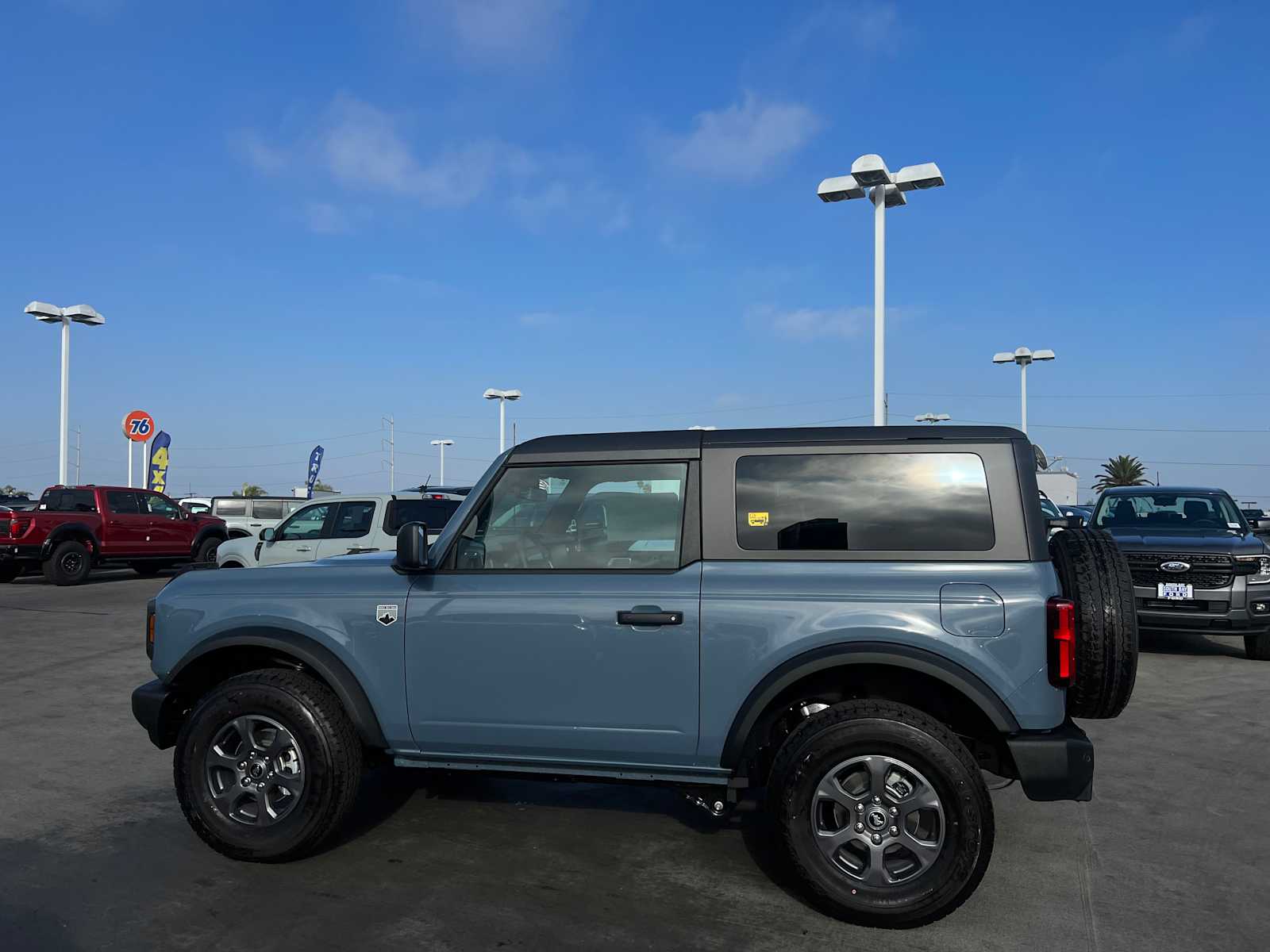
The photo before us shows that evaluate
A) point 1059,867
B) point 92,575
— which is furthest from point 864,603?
point 92,575

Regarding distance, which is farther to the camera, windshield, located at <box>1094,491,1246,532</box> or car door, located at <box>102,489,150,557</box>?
car door, located at <box>102,489,150,557</box>

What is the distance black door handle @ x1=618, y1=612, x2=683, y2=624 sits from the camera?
4.10 metres

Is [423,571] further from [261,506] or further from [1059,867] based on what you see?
[261,506]

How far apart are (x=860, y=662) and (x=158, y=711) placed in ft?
10.6

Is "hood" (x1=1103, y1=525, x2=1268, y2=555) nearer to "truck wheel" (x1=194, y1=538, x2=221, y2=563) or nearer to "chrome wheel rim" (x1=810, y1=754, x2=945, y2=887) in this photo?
"chrome wheel rim" (x1=810, y1=754, x2=945, y2=887)

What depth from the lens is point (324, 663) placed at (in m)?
4.47

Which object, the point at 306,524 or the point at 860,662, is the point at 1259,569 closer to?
the point at 860,662

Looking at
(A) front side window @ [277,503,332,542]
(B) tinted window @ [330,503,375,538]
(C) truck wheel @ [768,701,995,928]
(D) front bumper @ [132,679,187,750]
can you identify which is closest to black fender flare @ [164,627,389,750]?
(D) front bumper @ [132,679,187,750]

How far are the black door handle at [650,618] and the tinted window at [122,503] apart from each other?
1876 centimetres

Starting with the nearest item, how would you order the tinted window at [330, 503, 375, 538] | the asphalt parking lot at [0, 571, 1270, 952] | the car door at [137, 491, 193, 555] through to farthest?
the asphalt parking lot at [0, 571, 1270, 952] → the tinted window at [330, 503, 375, 538] → the car door at [137, 491, 193, 555]

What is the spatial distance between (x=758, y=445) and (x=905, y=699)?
1.26 metres

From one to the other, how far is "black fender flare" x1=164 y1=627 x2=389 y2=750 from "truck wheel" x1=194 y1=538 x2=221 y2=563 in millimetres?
16973

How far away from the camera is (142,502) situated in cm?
2045

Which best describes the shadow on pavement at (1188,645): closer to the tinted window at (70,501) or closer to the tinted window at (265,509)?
the tinted window at (70,501)
